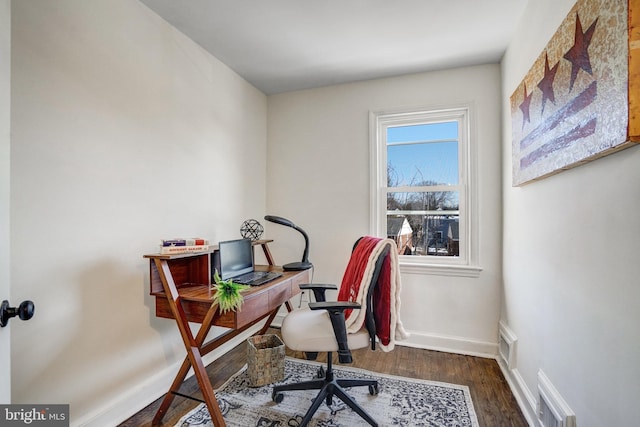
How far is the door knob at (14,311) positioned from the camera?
87cm

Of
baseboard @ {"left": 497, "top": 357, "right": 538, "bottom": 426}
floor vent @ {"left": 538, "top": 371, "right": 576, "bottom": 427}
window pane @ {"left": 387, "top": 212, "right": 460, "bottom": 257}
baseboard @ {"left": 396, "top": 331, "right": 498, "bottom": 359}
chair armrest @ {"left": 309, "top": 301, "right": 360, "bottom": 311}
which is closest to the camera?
floor vent @ {"left": 538, "top": 371, "right": 576, "bottom": 427}

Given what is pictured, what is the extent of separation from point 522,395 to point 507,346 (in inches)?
17.6

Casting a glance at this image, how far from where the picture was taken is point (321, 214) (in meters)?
3.05

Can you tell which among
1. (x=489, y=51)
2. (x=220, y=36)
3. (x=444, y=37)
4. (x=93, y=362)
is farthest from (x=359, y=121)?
(x=93, y=362)

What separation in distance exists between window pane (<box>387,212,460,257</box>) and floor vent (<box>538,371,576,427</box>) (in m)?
1.31

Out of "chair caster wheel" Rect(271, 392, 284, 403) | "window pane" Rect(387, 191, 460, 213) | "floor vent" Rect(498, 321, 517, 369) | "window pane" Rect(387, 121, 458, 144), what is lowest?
"chair caster wheel" Rect(271, 392, 284, 403)

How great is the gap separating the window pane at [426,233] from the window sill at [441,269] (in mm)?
145

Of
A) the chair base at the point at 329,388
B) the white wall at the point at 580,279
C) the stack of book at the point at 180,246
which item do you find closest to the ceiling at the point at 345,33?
the white wall at the point at 580,279

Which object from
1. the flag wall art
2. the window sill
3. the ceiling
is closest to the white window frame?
the window sill

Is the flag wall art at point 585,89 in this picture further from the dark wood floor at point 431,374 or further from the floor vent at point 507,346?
the dark wood floor at point 431,374

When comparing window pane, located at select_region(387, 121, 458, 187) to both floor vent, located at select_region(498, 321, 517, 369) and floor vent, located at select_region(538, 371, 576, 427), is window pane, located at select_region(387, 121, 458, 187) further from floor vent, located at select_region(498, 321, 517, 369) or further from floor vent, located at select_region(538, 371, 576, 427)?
floor vent, located at select_region(538, 371, 576, 427)

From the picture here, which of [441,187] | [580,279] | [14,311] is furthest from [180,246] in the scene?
[441,187]

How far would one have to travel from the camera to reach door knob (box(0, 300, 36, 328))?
0.87m

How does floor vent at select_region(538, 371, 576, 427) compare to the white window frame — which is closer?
floor vent at select_region(538, 371, 576, 427)
